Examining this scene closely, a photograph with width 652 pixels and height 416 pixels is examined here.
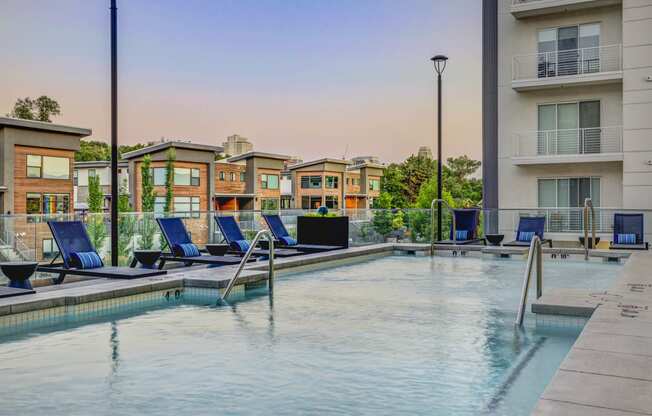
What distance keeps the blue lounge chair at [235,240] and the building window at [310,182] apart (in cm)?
4274

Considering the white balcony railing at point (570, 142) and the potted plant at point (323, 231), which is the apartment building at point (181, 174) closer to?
the white balcony railing at point (570, 142)

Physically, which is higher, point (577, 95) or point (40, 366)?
point (577, 95)

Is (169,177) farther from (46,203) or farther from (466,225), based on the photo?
(466,225)

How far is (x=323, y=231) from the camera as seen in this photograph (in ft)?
47.2

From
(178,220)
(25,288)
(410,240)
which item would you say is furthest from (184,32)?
(25,288)

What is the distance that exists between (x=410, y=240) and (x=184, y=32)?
61.1ft

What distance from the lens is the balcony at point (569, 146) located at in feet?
65.1

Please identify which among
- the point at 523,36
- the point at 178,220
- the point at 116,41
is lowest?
the point at 178,220

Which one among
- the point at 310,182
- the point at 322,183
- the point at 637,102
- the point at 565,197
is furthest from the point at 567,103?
the point at 310,182

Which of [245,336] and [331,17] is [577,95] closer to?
[331,17]

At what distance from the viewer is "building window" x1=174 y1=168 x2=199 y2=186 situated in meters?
43.2

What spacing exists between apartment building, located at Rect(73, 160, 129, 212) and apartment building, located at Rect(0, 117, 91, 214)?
9.62 meters

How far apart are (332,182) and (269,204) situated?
289 inches

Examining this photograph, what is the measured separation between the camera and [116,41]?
1031cm
